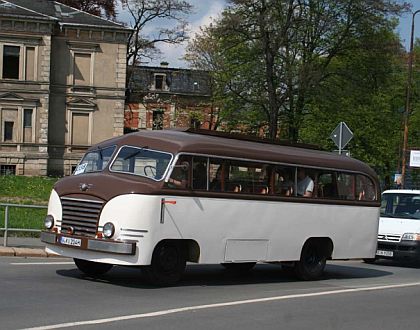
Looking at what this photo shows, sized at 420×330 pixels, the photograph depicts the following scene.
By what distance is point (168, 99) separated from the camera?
7306 centimetres

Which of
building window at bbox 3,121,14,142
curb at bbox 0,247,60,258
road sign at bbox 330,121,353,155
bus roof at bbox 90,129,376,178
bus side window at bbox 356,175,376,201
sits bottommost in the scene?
curb at bbox 0,247,60,258

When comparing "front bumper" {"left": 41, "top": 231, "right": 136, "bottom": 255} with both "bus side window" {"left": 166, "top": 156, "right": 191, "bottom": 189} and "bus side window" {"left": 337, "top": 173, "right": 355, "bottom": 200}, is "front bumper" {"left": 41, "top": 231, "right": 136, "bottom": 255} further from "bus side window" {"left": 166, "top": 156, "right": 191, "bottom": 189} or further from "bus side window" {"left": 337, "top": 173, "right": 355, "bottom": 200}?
"bus side window" {"left": 337, "top": 173, "right": 355, "bottom": 200}

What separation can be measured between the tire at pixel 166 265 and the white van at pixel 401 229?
8.84m

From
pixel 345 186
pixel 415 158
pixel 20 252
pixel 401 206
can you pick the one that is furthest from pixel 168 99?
pixel 345 186

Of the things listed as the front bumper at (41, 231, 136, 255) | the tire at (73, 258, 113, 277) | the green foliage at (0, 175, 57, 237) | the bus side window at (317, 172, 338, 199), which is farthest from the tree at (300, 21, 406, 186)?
the front bumper at (41, 231, 136, 255)

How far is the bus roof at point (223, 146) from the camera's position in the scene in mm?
12281

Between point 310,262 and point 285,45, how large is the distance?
98.4 feet

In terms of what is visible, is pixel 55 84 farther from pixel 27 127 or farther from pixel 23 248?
pixel 23 248

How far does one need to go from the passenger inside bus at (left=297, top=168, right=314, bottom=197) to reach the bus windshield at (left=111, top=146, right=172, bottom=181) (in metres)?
3.20

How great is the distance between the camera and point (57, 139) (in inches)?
2178

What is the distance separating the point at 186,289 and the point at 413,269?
9354mm

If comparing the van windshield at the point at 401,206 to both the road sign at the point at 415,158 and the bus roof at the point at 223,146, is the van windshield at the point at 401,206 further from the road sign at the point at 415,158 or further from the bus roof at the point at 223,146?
the road sign at the point at 415,158

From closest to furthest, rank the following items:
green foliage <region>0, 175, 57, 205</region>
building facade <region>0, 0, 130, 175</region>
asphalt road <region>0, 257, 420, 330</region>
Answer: asphalt road <region>0, 257, 420, 330</region> < green foliage <region>0, 175, 57, 205</region> < building facade <region>0, 0, 130, 175</region>

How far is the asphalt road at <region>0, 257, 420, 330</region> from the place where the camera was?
30.0 feet
